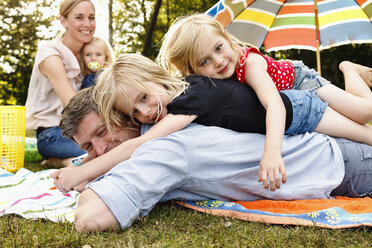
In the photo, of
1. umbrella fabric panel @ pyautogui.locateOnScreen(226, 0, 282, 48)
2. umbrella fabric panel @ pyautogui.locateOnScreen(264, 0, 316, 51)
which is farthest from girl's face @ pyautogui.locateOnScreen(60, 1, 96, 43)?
umbrella fabric panel @ pyautogui.locateOnScreen(264, 0, 316, 51)

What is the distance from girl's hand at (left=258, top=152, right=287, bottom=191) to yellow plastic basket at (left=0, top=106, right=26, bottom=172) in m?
3.12

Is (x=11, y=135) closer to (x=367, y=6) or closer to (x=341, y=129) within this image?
(x=341, y=129)

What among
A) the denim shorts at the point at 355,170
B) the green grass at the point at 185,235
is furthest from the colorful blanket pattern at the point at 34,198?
the denim shorts at the point at 355,170

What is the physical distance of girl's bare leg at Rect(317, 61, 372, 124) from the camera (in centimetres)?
267

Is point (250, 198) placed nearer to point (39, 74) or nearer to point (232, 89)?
point (232, 89)

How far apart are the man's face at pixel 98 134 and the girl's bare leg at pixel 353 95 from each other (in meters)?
1.38

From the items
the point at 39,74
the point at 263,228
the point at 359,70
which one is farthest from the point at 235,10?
the point at 263,228

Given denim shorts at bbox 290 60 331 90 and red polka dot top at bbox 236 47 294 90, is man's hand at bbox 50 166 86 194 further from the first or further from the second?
denim shorts at bbox 290 60 331 90

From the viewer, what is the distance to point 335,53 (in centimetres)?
1346

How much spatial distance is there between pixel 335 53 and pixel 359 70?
1109 centimetres

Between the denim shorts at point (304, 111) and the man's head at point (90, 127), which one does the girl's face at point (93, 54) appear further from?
the denim shorts at point (304, 111)

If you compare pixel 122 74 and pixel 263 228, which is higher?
pixel 122 74

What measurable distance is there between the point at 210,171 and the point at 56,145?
2.90 metres

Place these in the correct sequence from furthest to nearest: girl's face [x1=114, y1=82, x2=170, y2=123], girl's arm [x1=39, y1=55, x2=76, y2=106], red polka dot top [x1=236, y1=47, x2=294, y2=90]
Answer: girl's arm [x1=39, y1=55, x2=76, y2=106] → red polka dot top [x1=236, y1=47, x2=294, y2=90] → girl's face [x1=114, y1=82, x2=170, y2=123]
